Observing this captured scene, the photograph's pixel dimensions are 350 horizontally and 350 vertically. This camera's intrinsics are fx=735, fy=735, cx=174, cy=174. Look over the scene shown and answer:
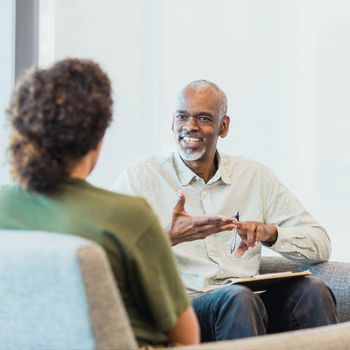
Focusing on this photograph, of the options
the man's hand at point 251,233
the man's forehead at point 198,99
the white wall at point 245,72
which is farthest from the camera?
the white wall at point 245,72

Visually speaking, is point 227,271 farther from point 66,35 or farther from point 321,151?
point 66,35

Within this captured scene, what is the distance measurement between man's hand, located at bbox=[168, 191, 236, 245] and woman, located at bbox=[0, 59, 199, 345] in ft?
2.26

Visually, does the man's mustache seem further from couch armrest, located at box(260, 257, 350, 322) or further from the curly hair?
the curly hair

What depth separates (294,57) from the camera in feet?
11.3

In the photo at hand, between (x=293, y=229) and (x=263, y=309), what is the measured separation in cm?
54

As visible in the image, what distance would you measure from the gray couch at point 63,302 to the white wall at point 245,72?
1.95 m

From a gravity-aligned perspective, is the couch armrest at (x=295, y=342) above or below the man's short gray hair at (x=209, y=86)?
below

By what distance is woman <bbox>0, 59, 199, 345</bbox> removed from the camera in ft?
4.38

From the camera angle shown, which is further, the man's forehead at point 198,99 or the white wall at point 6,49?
the white wall at point 6,49

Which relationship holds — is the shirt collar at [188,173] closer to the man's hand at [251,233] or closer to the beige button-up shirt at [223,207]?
the beige button-up shirt at [223,207]

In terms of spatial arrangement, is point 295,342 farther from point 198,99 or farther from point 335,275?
point 198,99

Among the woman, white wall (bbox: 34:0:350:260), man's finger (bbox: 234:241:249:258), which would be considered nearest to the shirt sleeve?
man's finger (bbox: 234:241:249:258)

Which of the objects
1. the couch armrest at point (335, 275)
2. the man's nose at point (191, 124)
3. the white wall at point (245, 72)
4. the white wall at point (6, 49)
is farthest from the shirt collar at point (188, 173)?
the white wall at point (245, 72)

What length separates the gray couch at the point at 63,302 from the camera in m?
1.22
